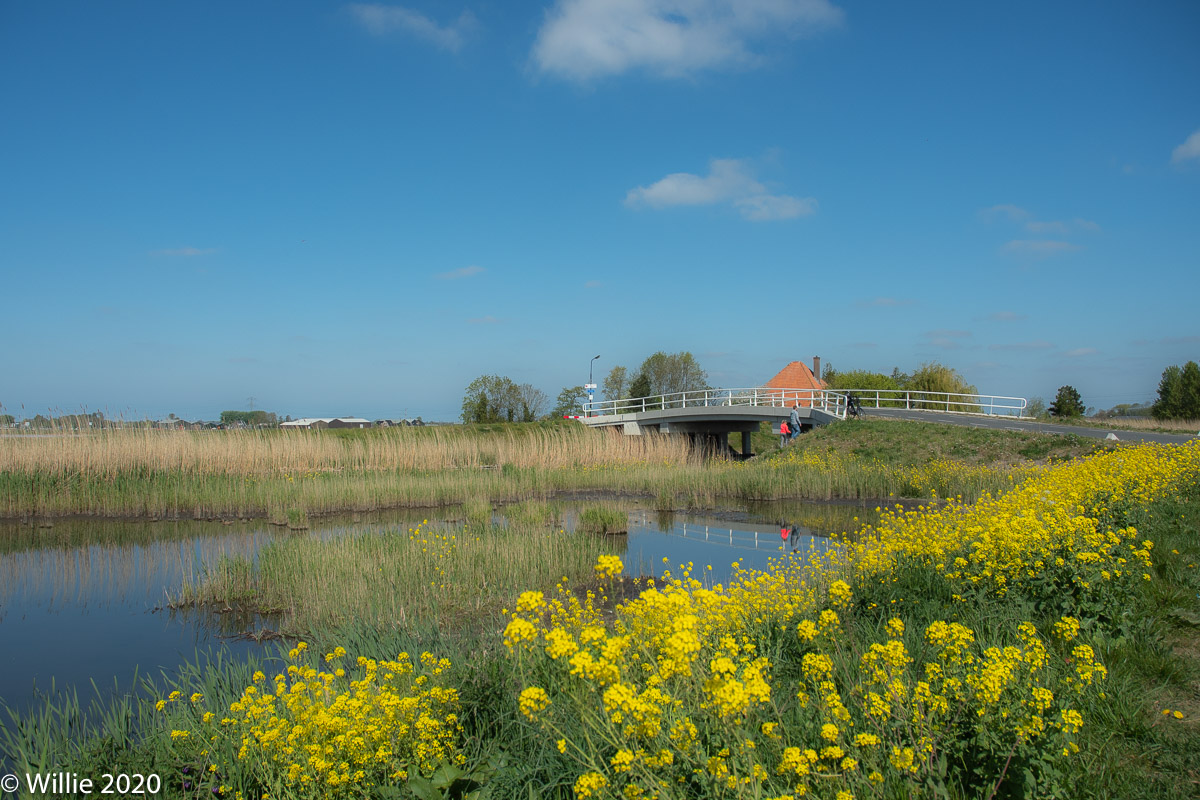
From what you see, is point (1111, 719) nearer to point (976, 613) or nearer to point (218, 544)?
point (976, 613)

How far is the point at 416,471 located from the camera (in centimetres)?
2380

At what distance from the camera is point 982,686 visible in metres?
3.15

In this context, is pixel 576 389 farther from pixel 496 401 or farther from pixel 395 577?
pixel 395 577

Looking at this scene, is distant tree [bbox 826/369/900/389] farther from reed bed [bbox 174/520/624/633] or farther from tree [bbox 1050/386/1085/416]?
reed bed [bbox 174/520/624/633]

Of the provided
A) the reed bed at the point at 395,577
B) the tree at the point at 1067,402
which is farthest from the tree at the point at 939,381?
the reed bed at the point at 395,577

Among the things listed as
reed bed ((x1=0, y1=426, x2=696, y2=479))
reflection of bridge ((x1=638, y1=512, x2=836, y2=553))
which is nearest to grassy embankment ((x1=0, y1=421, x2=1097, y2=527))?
reed bed ((x1=0, y1=426, x2=696, y2=479))

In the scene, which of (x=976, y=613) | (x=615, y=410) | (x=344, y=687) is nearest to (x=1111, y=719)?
(x=976, y=613)

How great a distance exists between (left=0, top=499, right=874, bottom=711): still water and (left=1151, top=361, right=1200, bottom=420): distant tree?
4261 centimetres

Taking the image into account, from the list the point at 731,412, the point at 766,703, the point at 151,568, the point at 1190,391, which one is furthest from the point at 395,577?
the point at 1190,391

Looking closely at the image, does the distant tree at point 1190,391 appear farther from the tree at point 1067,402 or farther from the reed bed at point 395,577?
the reed bed at point 395,577

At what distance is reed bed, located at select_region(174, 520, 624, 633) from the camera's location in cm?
860

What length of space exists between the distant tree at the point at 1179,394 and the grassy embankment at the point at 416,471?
108 ft

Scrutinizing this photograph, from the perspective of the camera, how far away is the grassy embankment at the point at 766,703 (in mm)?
2896

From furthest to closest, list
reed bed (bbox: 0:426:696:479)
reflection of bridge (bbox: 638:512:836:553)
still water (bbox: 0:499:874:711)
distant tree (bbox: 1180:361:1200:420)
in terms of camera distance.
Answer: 1. distant tree (bbox: 1180:361:1200:420)
2. reed bed (bbox: 0:426:696:479)
3. reflection of bridge (bbox: 638:512:836:553)
4. still water (bbox: 0:499:874:711)
